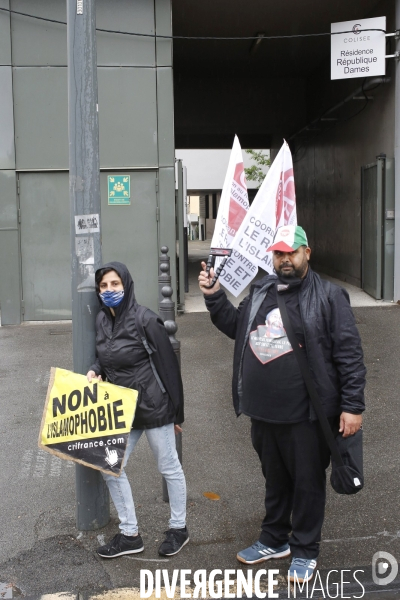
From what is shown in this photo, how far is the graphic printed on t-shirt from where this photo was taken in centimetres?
369

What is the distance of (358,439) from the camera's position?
3703 mm

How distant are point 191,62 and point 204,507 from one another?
16293mm

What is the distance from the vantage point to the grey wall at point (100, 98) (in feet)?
36.6

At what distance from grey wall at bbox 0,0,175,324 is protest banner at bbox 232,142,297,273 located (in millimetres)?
6630

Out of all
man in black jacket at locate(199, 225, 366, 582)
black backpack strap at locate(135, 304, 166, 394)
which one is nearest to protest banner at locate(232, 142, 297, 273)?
man in black jacket at locate(199, 225, 366, 582)

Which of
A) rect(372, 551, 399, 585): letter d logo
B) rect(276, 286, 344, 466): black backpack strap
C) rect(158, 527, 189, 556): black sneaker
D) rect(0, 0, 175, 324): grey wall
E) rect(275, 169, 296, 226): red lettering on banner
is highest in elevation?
rect(0, 0, 175, 324): grey wall

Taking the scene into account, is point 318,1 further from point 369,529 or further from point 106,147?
point 369,529

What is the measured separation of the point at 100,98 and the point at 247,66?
30.7 feet

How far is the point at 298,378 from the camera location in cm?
366

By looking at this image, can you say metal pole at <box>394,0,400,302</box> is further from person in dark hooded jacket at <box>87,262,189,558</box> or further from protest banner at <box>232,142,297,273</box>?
person in dark hooded jacket at <box>87,262,189,558</box>

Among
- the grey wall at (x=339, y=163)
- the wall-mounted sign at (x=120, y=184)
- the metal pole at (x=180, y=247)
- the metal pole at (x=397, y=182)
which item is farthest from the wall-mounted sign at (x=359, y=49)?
the wall-mounted sign at (x=120, y=184)

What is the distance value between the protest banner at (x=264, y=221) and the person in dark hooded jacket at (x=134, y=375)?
110 cm

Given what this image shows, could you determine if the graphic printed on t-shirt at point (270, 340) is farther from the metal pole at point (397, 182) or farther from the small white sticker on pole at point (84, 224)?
the metal pole at point (397, 182)

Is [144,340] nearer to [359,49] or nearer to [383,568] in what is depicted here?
[383,568]
